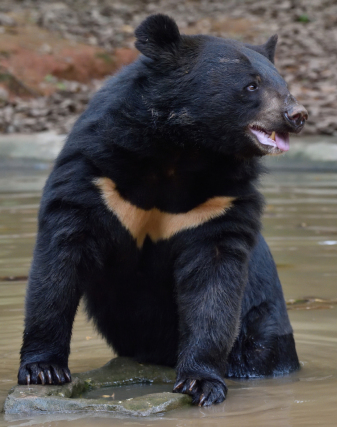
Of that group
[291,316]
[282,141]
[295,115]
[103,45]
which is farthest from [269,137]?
[103,45]

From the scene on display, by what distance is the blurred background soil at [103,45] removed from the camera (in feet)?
44.4

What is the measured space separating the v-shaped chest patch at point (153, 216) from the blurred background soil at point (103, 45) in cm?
785

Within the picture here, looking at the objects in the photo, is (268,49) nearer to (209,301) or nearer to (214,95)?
(214,95)

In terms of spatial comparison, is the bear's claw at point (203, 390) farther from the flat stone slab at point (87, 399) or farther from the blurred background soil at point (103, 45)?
the blurred background soil at point (103, 45)

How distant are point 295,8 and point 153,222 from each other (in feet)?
54.2

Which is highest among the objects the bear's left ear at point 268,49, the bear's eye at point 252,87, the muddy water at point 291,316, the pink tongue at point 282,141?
the bear's left ear at point 268,49

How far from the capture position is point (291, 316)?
4820mm

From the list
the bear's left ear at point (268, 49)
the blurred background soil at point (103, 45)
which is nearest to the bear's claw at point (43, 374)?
the bear's left ear at point (268, 49)

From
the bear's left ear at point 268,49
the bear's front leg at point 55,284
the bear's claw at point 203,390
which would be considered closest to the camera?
the bear's claw at point 203,390

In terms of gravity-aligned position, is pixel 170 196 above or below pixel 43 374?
above

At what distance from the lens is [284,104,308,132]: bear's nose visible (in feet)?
11.2

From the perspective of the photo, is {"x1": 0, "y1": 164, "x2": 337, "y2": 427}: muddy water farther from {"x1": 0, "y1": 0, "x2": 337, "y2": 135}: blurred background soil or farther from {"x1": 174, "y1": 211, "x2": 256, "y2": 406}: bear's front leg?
{"x1": 0, "y1": 0, "x2": 337, "y2": 135}: blurred background soil

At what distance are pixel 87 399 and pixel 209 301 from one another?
679 millimetres

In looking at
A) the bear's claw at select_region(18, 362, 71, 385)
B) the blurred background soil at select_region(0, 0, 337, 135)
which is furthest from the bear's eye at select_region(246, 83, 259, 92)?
the blurred background soil at select_region(0, 0, 337, 135)
